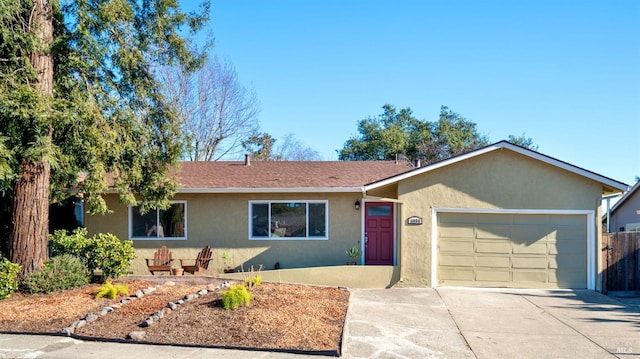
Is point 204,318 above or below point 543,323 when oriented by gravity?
above

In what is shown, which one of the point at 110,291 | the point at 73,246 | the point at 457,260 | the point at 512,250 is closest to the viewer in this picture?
the point at 110,291

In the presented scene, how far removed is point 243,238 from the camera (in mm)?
14875

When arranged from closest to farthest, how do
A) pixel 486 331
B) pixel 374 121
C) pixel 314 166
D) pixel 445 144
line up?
pixel 486 331 < pixel 314 166 < pixel 445 144 < pixel 374 121

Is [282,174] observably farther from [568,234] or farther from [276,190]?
[568,234]

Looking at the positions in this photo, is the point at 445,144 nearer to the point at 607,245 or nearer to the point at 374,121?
the point at 374,121

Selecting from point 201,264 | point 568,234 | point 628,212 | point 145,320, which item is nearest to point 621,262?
point 568,234

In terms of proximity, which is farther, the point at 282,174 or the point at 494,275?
the point at 282,174

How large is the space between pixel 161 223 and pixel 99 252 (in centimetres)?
342

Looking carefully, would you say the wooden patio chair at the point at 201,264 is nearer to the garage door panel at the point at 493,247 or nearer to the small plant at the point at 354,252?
the small plant at the point at 354,252

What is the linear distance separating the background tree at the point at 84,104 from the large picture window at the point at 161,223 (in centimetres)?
145

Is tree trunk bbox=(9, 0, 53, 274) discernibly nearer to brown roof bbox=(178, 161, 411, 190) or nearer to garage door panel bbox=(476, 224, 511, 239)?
brown roof bbox=(178, 161, 411, 190)

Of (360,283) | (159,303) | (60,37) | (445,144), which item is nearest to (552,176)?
(360,283)

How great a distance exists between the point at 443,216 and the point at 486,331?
4.72m

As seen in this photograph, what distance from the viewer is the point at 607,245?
12516mm
